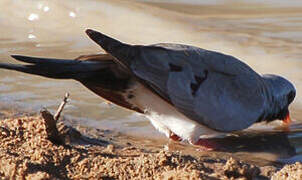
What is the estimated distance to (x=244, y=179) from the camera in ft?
13.0

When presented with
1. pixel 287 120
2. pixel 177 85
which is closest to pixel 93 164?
pixel 177 85

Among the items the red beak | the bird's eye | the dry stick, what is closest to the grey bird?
the red beak

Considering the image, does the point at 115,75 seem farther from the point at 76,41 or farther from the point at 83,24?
the point at 83,24

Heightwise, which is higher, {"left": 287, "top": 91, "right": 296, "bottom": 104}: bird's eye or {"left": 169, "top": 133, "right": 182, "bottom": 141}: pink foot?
{"left": 287, "top": 91, "right": 296, "bottom": 104}: bird's eye

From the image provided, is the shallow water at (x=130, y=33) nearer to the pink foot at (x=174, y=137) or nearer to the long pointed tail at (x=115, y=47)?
the pink foot at (x=174, y=137)

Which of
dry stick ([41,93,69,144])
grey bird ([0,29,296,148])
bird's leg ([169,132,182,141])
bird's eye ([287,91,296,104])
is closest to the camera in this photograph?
dry stick ([41,93,69,144])

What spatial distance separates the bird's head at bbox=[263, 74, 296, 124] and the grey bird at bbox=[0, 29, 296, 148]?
135 millimetres

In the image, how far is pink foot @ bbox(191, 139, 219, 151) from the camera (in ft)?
17.3

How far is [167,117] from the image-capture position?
17.5ft

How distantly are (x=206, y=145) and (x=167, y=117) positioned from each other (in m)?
0.34

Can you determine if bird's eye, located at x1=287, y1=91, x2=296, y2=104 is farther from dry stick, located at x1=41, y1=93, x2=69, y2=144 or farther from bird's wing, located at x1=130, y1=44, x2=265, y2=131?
dry stick, located at x1=41, y1=93, x2=69, y2=144

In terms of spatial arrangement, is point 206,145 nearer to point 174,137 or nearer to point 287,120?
point 174,137

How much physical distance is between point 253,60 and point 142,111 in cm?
237

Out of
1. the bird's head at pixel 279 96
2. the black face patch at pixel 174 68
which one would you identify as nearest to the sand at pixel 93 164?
the black face patch at pixel 174 68
